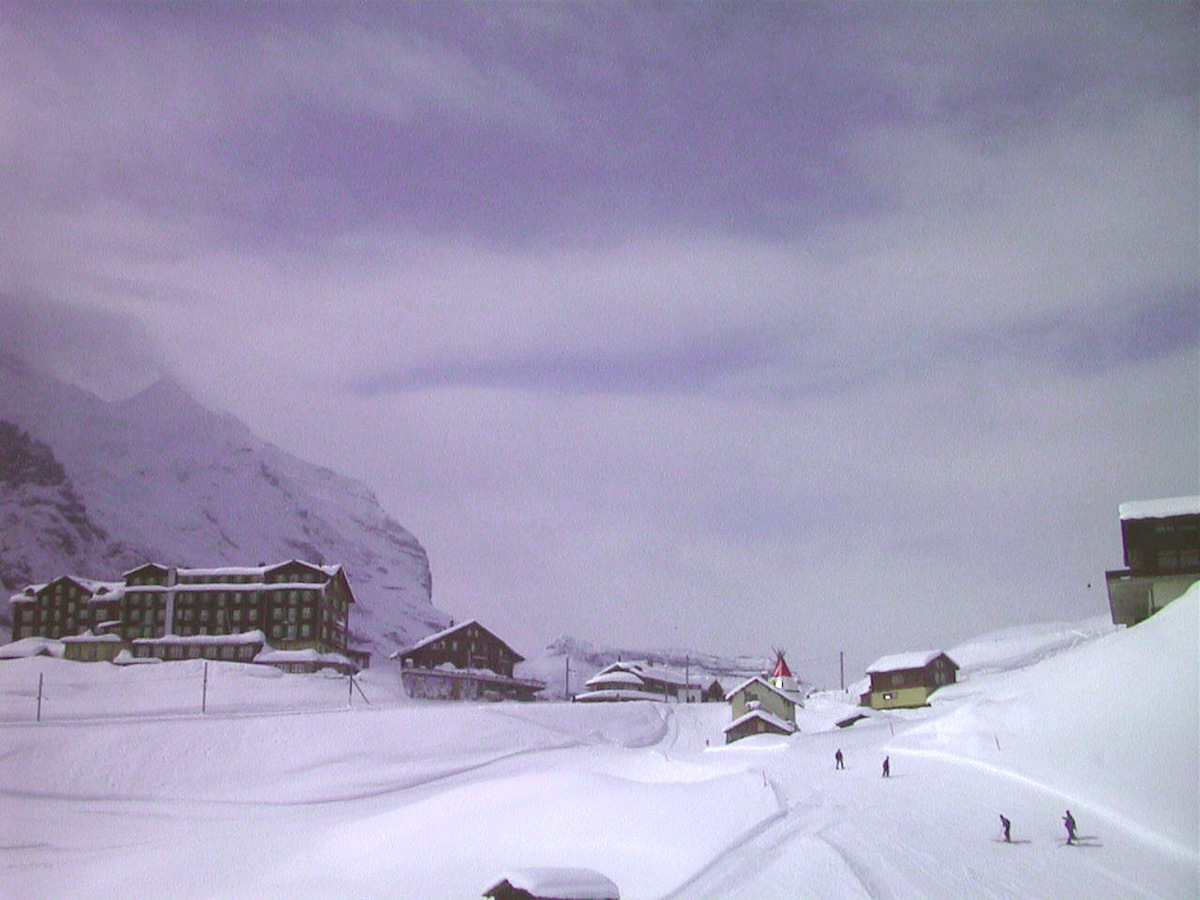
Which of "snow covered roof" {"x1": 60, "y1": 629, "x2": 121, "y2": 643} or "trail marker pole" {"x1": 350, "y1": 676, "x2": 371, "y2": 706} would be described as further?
"snow covered roof" {"x1": 60, "y1": 629, "x2": 121, "y2": 643}

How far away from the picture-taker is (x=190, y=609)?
364 ft

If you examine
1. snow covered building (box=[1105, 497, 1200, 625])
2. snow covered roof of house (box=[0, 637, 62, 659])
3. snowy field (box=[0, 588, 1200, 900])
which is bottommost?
snowy field (box=[0, 588, 1200, 900])

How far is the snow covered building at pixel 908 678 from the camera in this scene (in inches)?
4183

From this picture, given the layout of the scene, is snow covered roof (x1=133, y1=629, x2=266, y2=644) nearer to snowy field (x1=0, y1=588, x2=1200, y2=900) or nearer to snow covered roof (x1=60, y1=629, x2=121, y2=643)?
snow covered roof (x1=60, y1=629, x2=121, y2=643)

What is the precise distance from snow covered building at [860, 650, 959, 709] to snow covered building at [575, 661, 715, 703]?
23.6 metres

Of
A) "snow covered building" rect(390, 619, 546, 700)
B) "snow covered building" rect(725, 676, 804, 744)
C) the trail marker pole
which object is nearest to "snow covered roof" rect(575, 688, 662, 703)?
"snow covered building" rect(390, 619, 546, 700)

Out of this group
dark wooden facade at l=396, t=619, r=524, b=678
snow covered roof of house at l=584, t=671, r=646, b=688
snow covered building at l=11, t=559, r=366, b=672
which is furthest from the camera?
snow covered roof of house at l=584, t=671, r=646, b=688

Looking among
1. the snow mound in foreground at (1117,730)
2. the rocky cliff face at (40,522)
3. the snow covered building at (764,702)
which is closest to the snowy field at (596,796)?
the snow mound in foreground at (1117,730)

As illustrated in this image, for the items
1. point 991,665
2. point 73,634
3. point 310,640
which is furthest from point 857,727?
point 73,634

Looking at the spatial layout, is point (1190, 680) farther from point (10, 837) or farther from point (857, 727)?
point (10, 837)

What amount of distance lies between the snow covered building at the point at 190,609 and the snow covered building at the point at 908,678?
48057 mm

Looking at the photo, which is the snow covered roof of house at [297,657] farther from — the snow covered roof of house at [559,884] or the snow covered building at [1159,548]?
the snow covered roof of house at [559,884]

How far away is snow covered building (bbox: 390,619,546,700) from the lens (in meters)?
109

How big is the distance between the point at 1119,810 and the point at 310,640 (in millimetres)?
79945
